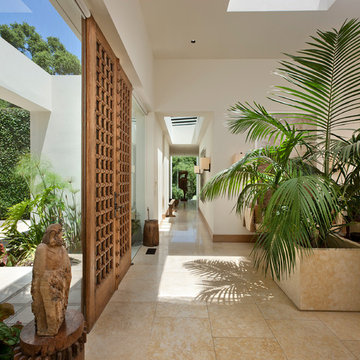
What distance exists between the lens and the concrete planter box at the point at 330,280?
2.29 meters

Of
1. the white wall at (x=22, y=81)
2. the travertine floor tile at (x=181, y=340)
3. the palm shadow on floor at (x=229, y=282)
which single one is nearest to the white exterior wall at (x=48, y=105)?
the white wall at (x=22, y=81)

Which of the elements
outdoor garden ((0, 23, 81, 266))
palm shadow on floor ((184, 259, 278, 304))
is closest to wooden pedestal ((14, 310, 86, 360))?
outdoor garden ((0, 23, 81, 266))

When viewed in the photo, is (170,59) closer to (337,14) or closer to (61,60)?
(337,14)

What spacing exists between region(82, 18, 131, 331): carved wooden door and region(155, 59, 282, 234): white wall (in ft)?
5.82

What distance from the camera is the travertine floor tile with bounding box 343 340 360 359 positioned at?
172 centimetres

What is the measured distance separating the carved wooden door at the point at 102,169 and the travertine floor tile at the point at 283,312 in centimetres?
137

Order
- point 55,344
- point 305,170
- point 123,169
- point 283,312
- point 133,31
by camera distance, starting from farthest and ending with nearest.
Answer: point 123,169
point 133,31
point 305,170
point 283,312
point 55,344

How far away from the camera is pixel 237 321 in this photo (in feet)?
6.91

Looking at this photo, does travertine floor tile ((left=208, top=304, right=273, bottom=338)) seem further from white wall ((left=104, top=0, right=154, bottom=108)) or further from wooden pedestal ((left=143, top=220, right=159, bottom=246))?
white wall ((left=104, top=0, right=154, bottom=108))

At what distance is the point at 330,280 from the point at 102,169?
2130mm

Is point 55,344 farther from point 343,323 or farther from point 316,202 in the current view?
point 343,323

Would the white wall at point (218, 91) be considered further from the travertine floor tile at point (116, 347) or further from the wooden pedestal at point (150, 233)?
the travertine floor tile at point (116, 347)

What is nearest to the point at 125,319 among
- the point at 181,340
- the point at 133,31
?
the point at 181,340

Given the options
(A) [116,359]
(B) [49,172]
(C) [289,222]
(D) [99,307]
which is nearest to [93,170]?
(B) [49,172]
